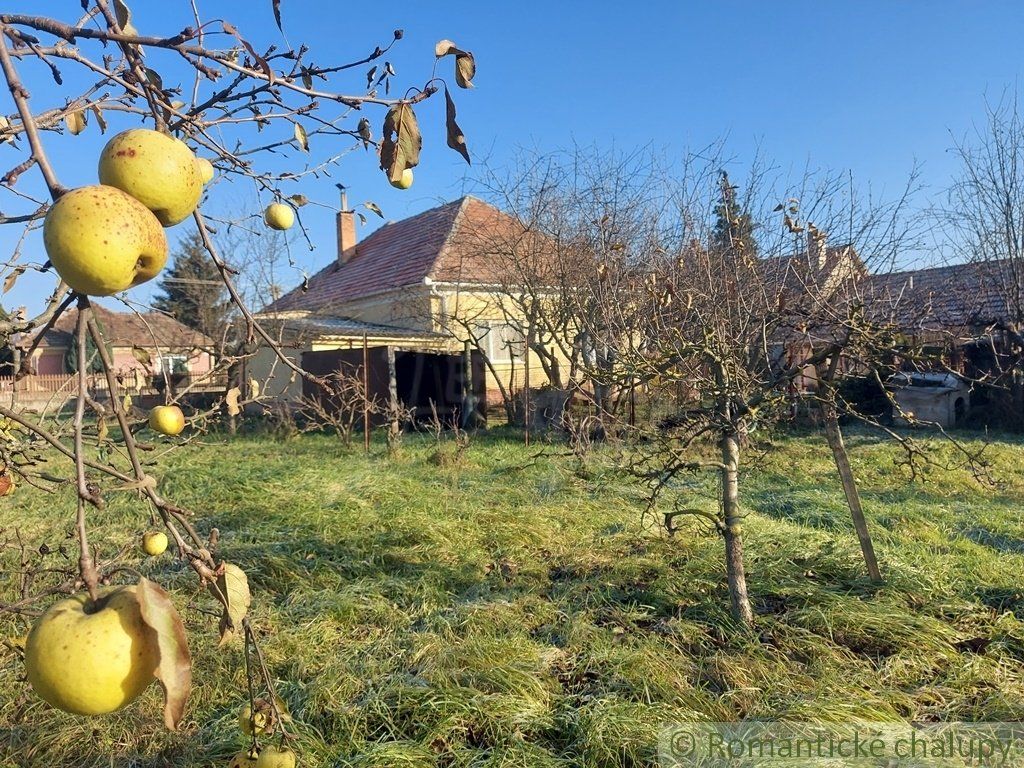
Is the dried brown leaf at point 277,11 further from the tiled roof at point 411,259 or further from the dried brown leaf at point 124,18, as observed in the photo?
the tiled roof at point 411,259

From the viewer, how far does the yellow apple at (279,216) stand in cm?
182

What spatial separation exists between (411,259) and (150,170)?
15.0 metres

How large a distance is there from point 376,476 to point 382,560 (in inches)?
101

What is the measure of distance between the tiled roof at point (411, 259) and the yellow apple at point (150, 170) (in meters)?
10.6

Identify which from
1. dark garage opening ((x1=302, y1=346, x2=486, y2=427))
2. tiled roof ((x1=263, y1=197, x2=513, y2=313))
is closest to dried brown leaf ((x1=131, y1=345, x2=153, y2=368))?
dark garage opening ((x1=302, y1=346, x2=486, y2=427))

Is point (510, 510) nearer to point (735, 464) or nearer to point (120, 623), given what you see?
point (735, 464)

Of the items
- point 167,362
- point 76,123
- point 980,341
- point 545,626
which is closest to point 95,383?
point 167,362

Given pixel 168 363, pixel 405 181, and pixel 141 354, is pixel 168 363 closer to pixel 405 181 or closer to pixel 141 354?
pixel 141 354


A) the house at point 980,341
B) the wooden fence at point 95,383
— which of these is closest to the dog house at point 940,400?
the house at point 980,341

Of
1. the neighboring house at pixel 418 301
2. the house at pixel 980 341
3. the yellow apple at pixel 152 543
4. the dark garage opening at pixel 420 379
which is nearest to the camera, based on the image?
the yellow apple at pixel 152 543

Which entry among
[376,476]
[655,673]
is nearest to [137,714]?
[655,673]

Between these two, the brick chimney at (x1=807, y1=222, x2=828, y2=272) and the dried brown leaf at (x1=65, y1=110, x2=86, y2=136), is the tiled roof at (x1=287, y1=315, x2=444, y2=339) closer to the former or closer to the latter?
the brick chimney at (x1=807, y1=222, x2=828, y2=272)

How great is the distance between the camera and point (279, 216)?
182cm

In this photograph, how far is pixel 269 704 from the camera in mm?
1271
